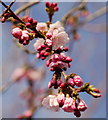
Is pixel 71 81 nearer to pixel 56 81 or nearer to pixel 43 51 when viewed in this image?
pixel 56 81

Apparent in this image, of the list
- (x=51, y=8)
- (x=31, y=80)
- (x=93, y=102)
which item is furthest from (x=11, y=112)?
(x=51, y=8)

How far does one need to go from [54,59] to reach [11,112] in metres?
5.47

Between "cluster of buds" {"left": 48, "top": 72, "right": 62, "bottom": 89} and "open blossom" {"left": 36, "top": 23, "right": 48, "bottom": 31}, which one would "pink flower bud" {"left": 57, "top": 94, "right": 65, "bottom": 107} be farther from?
"open blossom" {"left": 36, "top": 23, "right": 48, "bottom": 31}

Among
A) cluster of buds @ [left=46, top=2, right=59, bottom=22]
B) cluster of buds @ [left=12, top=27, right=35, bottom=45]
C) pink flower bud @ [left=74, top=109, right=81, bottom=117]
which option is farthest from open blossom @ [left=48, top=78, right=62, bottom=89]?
cluster of buds @ [left=46, top=2, right=59, bottom=22]

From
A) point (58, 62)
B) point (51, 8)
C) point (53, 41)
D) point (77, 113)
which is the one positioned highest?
point (51, 8)

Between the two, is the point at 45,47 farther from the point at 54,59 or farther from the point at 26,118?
the point at 26,118

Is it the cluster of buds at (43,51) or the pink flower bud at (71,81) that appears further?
the cluster of buds at (43,51)

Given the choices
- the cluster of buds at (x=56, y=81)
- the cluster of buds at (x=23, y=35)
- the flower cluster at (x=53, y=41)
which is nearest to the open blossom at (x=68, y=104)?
the cluster of buds at (x=56, y=81)

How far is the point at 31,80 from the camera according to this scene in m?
5.66

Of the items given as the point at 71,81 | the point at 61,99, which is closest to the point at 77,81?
the point at 71,81

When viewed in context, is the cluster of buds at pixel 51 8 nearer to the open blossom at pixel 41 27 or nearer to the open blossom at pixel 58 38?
the open blossom at pixel 41 27

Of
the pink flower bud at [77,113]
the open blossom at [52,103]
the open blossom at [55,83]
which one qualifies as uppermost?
the open blossom at [55,83]

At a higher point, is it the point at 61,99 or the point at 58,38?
the point at 58,38

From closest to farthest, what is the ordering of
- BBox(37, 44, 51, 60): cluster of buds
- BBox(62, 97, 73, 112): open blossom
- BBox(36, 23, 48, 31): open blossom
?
BBox(62, 97, 73, 112): open blossom → BBox(37, 44, 51, 60): cluster of buds → BBox(36, 23, 48, 31): open blossom
